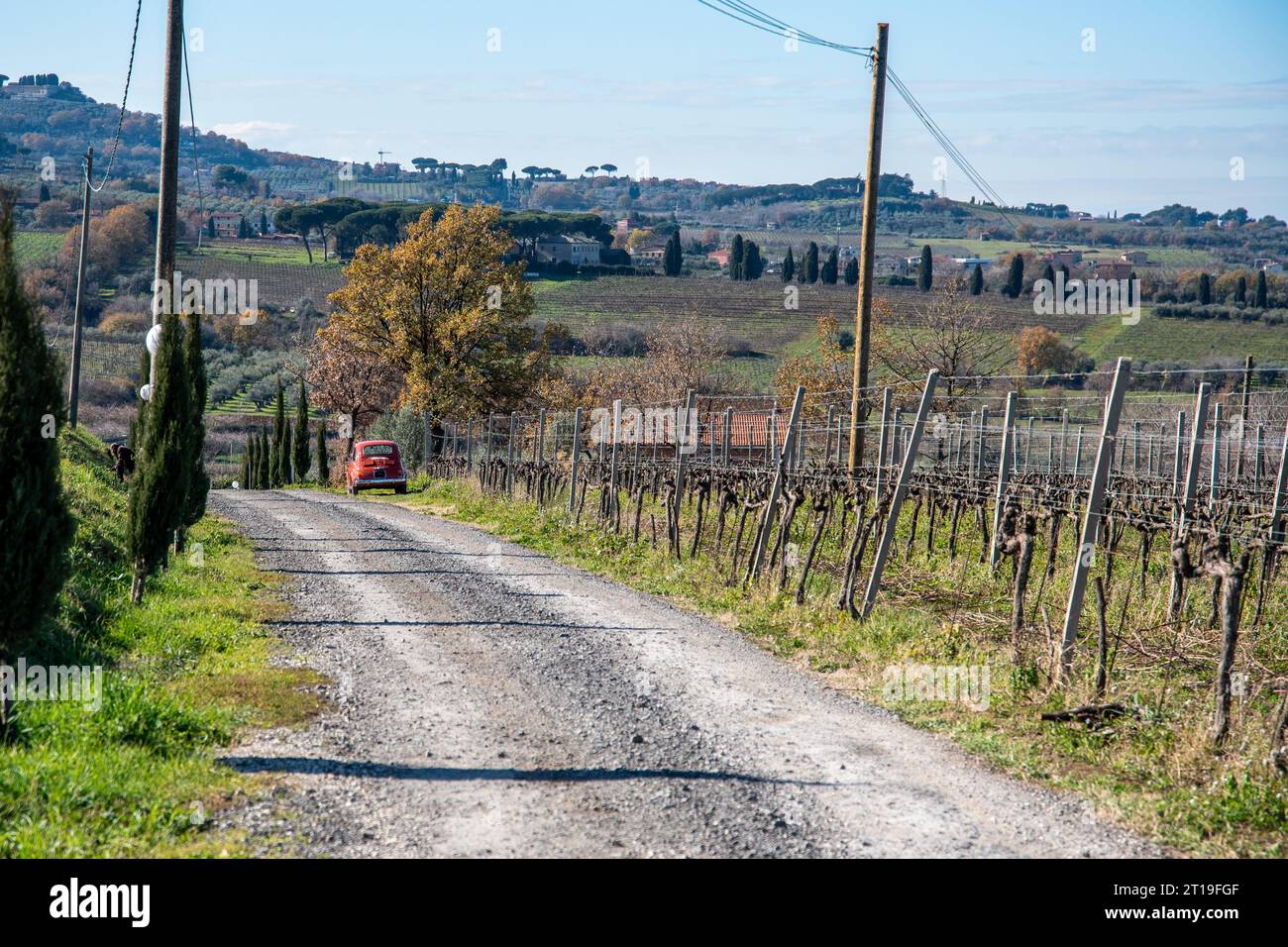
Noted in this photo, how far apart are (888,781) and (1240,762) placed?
76.9 inches

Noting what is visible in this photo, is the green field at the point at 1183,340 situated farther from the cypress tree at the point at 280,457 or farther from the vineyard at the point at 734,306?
the cypress tree at the point at 280,457

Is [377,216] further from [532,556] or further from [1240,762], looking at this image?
[1240,762]

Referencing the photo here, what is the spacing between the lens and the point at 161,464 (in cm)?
1226

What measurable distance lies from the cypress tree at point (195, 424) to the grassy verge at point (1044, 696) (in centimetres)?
542

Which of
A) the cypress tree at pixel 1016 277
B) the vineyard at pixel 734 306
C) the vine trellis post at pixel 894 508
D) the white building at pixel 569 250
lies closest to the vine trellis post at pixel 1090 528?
the vine trellis post at pixel 894 508

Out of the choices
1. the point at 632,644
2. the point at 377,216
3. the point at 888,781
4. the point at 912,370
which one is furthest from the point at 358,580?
the point at 377,216

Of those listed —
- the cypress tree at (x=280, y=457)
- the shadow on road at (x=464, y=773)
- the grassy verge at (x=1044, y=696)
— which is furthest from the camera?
the cypress tree at (x=280, y=457)

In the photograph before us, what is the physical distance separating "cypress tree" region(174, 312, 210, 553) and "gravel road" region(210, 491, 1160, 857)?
2796 mm

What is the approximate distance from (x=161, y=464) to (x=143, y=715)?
19.0 ft

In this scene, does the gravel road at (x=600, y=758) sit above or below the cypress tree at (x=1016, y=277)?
below

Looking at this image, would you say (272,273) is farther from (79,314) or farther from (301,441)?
(79,314)

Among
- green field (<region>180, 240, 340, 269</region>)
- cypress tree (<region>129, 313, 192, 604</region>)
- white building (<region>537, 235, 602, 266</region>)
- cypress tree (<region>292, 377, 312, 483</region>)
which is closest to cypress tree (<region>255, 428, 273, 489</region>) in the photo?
cypress tree (<region>292, 377, 312, 483</region>)

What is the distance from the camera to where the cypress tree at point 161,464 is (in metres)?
11.9

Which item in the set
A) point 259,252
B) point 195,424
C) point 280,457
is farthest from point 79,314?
point 259,252
